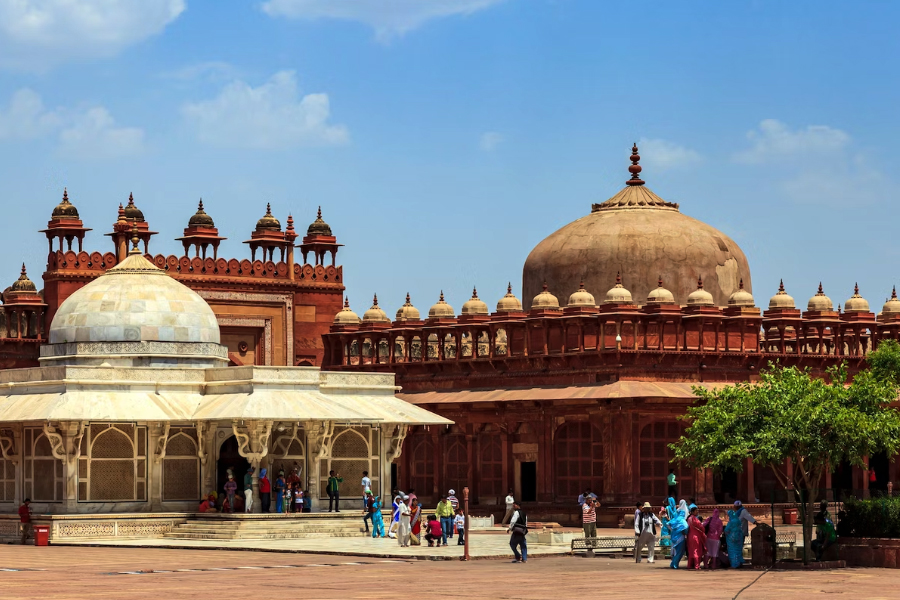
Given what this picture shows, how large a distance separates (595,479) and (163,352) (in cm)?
1053

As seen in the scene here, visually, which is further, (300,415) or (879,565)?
(300,415)

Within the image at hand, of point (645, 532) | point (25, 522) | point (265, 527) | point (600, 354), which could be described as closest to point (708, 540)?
point (645, 532)

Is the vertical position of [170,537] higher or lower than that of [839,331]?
lower

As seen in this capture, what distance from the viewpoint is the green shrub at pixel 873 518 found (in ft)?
91.3

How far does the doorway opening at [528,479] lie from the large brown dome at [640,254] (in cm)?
557

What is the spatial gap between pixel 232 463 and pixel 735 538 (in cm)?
1470

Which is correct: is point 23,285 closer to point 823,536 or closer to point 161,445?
point 161,445

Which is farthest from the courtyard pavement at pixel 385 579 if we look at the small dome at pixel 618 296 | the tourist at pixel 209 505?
the small dome at pixel 618 296

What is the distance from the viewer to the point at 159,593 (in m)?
22.4

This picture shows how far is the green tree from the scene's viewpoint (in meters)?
28.9

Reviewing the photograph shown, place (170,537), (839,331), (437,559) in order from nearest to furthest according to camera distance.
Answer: (437,559), (170,537), (839,331)

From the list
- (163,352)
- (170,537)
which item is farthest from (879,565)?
(163,352)

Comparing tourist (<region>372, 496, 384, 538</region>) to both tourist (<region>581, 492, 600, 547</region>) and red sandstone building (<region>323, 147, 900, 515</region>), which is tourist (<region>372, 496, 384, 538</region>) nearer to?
tourist (<region>581, 492, 600, 547</region>)

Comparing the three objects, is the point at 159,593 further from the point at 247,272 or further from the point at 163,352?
the point at 247,272
